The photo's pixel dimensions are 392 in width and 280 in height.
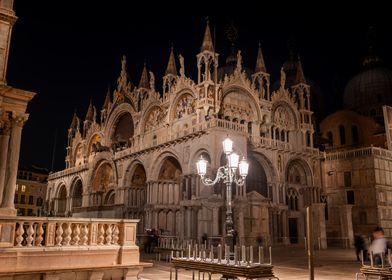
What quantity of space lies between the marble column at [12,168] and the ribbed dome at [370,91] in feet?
141

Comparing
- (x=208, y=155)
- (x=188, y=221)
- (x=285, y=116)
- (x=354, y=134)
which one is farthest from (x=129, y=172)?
(x=354, y=134)

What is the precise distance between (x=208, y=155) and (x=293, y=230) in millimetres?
11291

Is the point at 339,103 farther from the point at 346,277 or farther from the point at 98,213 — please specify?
the point at 346,277

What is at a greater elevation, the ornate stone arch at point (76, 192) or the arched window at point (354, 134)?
the arched window at point (354, 134)

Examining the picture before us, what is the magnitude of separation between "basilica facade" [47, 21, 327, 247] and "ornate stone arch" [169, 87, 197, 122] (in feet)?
0.28

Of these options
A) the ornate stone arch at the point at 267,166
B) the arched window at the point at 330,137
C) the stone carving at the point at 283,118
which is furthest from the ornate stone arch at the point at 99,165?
the arched window at the point at 330,137

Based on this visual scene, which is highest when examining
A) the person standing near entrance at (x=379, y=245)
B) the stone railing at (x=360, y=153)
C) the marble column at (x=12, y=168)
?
the stone railing at (x=360, y=153)

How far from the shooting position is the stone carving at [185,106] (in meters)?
30.8

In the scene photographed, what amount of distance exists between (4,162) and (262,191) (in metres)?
23.6

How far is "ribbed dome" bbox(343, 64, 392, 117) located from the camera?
153 ft

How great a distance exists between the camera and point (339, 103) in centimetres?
5612

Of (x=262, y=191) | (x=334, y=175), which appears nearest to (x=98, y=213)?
(x=262, y=191)

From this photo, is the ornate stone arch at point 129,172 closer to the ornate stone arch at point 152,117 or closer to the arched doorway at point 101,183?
the ornate stone arch at point 152,117

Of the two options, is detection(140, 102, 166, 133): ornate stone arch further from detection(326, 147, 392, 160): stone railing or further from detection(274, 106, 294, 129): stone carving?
detection(326, 147, 392, 160): stone railing
